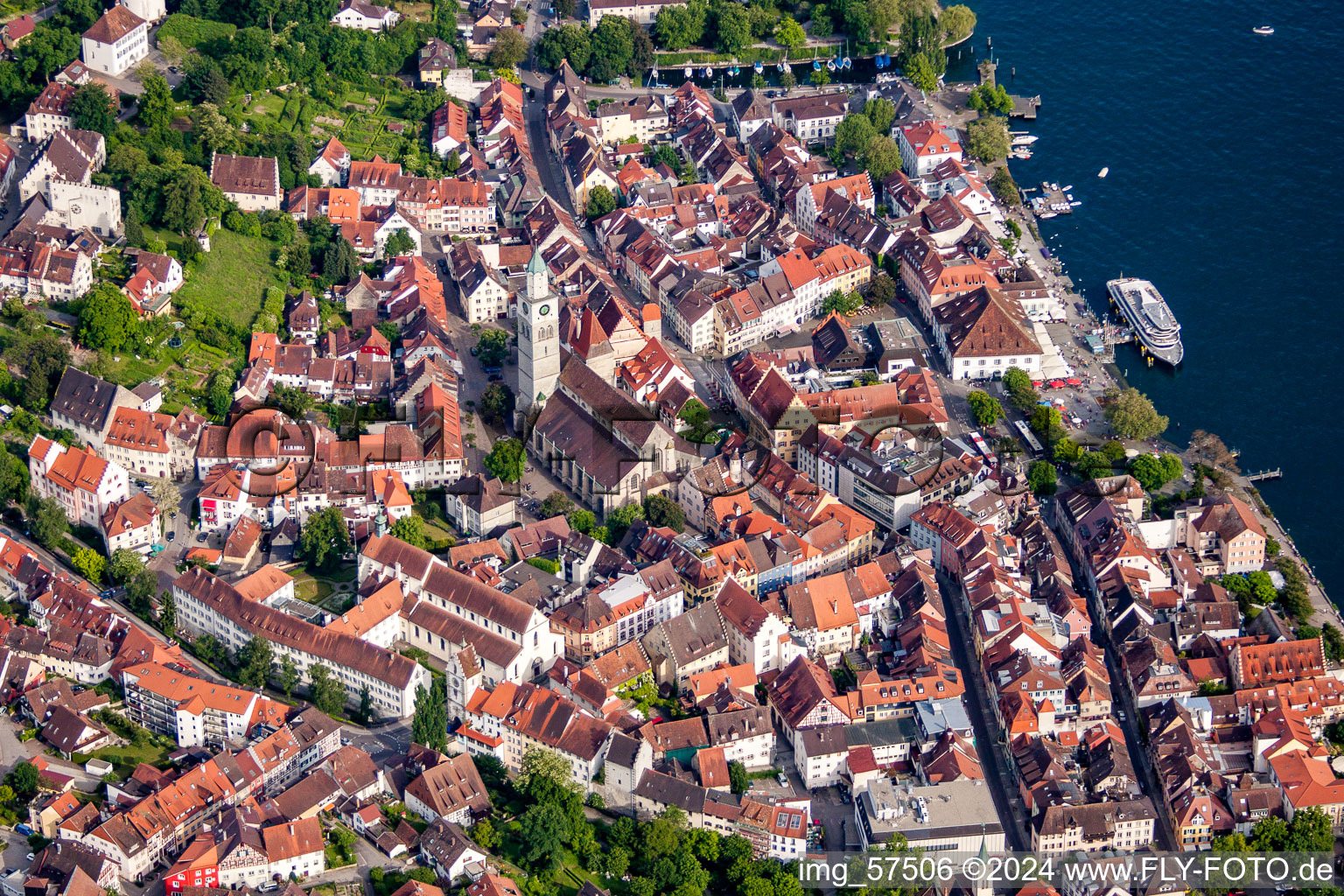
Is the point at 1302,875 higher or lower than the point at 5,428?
lower

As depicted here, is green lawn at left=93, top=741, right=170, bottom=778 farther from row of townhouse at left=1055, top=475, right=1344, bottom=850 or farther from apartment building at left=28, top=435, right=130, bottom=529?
row of townhouse at left=1055, top=475, right=1344, bottom=850

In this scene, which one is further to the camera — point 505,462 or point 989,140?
point 989,140

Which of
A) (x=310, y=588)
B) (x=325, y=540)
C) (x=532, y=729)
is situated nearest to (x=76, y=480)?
(x=325, y=540)


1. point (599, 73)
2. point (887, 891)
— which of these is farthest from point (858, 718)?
point (599, 73)

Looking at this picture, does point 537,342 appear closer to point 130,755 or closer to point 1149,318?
point 130,755

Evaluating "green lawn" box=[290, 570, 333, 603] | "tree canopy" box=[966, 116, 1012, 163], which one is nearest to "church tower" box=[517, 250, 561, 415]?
"green lawn" box=[290, 570, 333, 603]

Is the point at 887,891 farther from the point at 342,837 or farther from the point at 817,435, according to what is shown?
the point at 817,435
